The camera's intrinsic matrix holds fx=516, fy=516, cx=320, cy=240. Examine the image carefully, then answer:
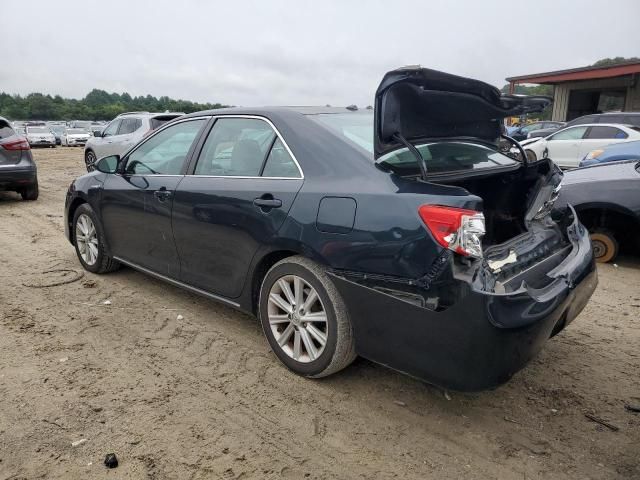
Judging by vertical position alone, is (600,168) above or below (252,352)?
above

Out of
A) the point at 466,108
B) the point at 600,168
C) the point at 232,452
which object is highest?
the point at 466,108

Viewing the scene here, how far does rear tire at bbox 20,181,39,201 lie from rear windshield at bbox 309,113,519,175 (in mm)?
7694

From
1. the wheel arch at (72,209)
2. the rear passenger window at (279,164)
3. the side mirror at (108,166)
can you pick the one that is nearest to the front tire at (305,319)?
the rear passenger window at (279,164)

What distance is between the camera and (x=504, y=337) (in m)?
2.30

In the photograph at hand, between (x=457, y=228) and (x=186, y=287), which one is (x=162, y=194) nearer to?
(x=186, y=287)

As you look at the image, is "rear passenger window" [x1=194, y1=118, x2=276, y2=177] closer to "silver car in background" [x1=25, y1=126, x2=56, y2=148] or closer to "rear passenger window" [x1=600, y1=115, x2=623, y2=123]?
"rear passenger window" [x1=600, y1=115, x2=623, y2=123]

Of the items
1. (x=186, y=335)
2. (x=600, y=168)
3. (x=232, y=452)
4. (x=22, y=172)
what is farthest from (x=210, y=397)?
(x=22, y=172)

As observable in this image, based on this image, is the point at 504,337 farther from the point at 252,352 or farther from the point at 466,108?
the point at 252,352

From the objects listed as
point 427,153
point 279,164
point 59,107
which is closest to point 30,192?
point 279,164

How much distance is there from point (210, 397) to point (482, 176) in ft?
6.78

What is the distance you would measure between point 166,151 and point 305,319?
6.62ft

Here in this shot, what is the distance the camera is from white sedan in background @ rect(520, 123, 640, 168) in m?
12.6

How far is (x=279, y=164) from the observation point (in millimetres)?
3197

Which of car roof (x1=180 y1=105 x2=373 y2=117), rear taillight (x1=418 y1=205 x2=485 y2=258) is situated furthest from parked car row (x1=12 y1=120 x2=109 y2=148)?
rear taillight (x1=418 y1=205 x2=485 y2=258)
